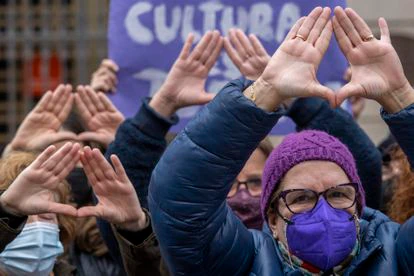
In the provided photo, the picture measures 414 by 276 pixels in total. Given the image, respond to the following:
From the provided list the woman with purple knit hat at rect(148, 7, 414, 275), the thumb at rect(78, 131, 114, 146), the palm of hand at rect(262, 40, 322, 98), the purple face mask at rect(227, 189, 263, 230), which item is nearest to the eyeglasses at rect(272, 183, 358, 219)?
the woman with purple knit hat at rect(148, 7, 414, 275)

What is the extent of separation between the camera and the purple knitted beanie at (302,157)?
403 cm

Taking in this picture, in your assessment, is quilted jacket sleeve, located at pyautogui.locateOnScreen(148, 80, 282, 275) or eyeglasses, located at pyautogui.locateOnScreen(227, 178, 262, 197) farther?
eyeglasses, located at pyautogui.locateOnScreen(227, 178, 262, 197)

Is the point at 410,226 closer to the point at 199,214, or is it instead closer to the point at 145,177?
the point at 199,214

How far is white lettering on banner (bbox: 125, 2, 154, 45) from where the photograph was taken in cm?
555

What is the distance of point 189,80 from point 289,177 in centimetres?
97

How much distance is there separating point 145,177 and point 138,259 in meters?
0.37

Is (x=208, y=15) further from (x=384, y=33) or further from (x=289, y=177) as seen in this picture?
(x=384, y=33)

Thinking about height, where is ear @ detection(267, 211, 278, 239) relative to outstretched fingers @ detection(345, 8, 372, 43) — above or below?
below

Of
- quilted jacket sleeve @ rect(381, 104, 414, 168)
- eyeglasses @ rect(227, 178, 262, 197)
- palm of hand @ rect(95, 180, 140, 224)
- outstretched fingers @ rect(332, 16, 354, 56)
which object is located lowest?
eyeglasses @ rect(227, 178, 262, 197)

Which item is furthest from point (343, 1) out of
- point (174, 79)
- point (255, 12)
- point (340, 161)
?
point (340, 161)

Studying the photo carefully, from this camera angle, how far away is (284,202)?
3.98 meters

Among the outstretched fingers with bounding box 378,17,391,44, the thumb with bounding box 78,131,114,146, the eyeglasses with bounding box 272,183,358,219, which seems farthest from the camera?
the thumb with bounding box 78,131,114,146

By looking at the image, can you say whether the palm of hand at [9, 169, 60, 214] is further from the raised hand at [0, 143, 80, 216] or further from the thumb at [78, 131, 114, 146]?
the thumb at [78, 131, 114, 146]

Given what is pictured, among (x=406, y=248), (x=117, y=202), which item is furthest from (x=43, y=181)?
(x=406, y=248)
